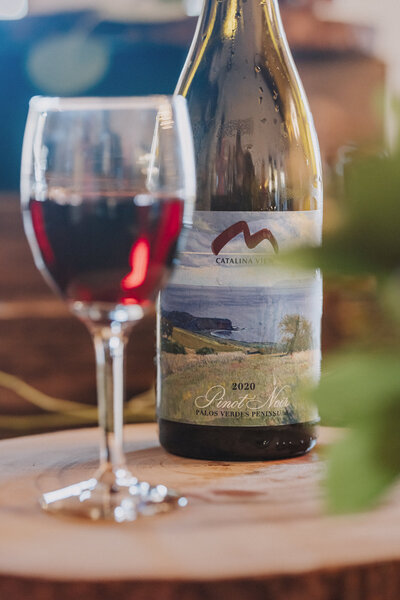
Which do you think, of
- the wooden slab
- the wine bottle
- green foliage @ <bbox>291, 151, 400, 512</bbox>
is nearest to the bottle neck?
the wine bottle

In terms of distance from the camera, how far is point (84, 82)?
237 centimetres

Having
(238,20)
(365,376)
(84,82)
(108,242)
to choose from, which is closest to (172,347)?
(108,242)

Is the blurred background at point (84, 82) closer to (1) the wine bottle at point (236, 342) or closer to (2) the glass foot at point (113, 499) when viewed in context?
(1) the wine bottle at point (236, 342)

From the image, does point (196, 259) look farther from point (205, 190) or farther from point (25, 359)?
point (25, 359)

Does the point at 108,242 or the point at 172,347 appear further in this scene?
the point at 172,347

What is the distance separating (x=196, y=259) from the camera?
0.78 metres

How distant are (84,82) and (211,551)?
204cm

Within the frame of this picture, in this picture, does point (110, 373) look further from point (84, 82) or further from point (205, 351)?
point (84, 82)

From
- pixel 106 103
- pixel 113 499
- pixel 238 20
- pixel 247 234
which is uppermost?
pixel 238 20

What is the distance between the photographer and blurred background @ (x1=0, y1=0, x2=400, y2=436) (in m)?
2.34

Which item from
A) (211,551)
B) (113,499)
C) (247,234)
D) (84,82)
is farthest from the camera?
(84,82)

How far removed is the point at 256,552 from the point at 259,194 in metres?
0.46

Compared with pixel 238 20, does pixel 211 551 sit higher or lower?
lower

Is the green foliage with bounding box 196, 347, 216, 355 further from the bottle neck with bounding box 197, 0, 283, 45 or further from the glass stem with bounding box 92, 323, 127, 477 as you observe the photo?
the bottle neck with bounding box 197, 0, 283, 45
